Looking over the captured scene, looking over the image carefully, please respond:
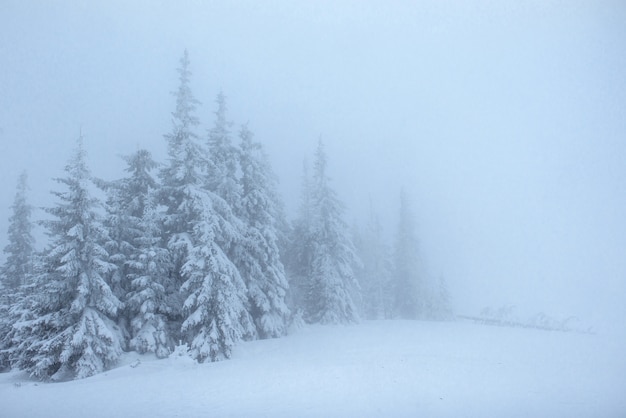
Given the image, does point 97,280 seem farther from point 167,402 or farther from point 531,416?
point 531,416

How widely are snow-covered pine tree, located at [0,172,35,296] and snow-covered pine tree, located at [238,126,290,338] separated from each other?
1875 cm

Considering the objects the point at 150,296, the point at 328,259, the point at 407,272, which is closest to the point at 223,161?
the point at 150,296

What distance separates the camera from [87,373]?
43.6 ft

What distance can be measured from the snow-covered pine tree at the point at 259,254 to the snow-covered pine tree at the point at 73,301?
7744 mm

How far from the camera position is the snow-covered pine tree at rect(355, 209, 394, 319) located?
46.4 meters

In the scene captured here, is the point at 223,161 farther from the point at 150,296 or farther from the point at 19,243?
the point at 19,243

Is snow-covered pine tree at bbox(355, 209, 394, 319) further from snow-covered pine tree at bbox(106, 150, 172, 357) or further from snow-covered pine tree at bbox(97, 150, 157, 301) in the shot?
snow-covered pine tree at bbox(97, 150, 157, 301)

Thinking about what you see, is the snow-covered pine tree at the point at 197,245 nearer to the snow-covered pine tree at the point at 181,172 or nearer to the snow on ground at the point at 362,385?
the snow-covered pine tree at the point at 181,172

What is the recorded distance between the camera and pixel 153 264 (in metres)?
15.3

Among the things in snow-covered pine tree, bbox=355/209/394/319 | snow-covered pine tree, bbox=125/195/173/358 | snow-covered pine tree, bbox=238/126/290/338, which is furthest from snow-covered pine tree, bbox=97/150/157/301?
snow-covered pine tree, bbox=355/209/394/319

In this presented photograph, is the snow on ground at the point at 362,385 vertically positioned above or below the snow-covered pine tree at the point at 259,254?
below

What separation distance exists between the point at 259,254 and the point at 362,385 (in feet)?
39.9

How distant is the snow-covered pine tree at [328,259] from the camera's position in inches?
1078

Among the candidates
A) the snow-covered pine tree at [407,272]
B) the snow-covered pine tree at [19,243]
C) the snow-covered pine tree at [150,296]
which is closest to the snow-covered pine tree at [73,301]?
the snow-covered pine tree at [150,296]
